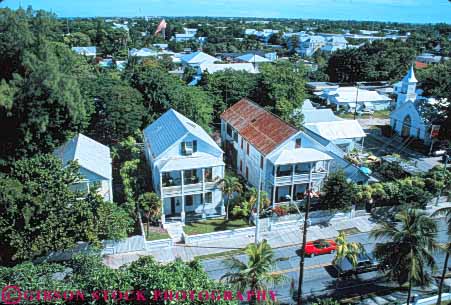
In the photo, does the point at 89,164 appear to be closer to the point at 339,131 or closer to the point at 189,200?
the point at 189,200

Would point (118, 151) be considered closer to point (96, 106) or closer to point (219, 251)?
point (96, 106)

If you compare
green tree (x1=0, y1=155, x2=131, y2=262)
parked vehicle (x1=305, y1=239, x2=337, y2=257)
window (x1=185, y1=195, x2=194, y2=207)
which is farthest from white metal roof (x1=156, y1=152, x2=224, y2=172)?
parked vehicle (x1=305, y1=239, x2=337, y2=257)

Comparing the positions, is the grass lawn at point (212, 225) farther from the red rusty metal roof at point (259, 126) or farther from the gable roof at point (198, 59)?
the gable roof at point (198, 59)

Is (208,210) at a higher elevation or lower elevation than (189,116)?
lower

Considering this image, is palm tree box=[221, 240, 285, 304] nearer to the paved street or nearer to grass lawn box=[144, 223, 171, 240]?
the paved street

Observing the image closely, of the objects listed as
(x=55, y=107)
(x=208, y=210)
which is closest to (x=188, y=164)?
(x=208, y=210)

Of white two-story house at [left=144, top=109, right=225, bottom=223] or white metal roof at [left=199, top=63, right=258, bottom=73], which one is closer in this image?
white two-story house at [left=144, top=109, right=225, bottom=223]
